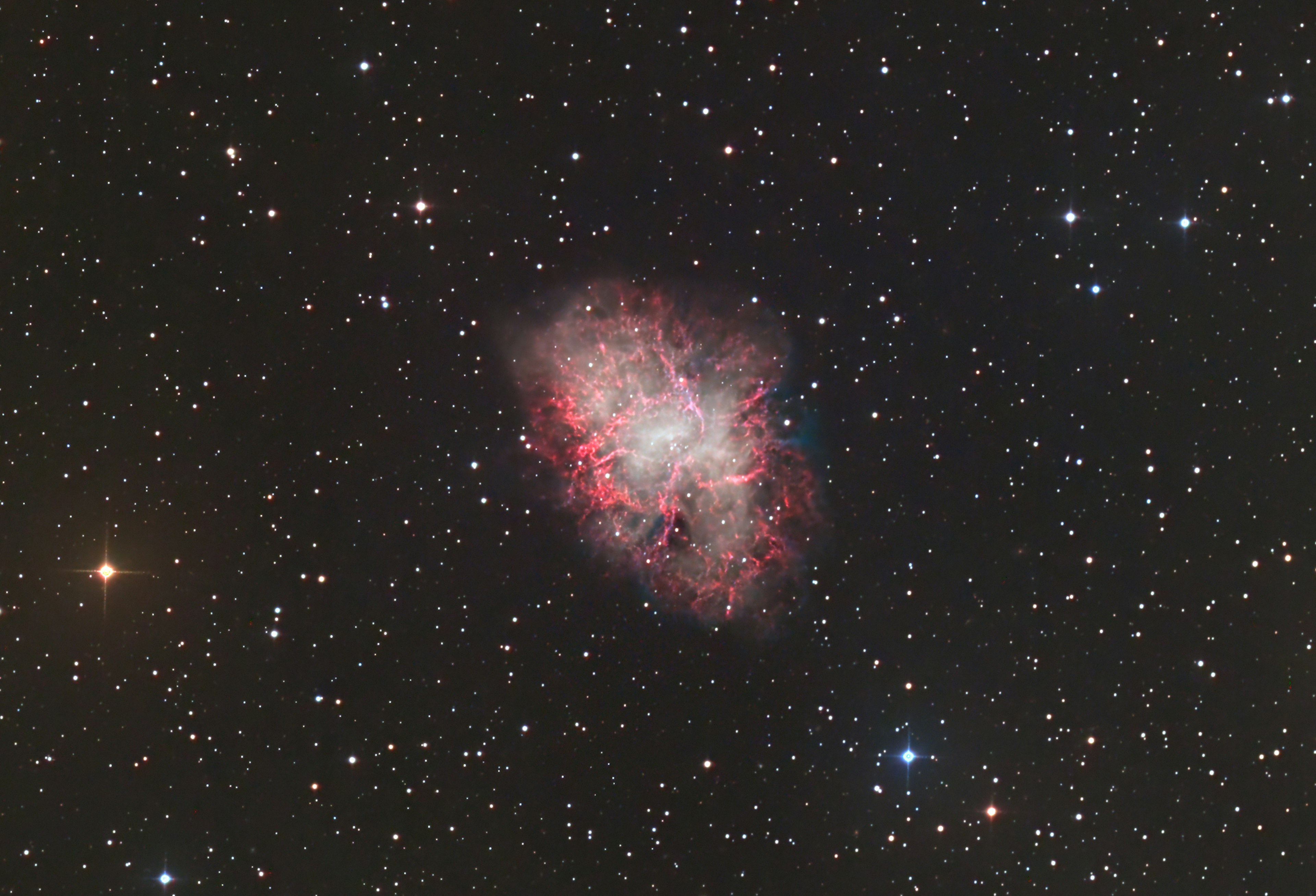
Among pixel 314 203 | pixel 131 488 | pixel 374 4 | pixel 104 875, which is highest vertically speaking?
pixel 374 4

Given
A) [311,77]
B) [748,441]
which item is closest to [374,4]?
[311,77]

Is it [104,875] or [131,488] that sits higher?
[131,488]

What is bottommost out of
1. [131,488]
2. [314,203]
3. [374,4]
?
[131,488]

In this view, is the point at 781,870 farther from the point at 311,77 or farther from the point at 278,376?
the point at 311,77

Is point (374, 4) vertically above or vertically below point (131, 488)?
above

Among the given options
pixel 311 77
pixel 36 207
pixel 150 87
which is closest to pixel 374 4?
pixel 311 77

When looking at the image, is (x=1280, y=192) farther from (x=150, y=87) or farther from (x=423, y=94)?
(x=150, y=87)
